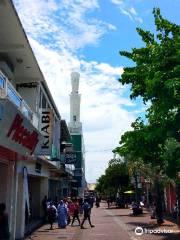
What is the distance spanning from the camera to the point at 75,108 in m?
101

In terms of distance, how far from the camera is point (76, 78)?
97.1m

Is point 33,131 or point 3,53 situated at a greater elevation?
point 3,53

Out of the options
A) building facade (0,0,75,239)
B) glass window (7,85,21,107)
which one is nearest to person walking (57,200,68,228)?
building facade (0,0,75,239)

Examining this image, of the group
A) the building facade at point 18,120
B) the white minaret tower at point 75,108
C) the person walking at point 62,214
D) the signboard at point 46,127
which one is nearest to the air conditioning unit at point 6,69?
the building facade at point 18,120

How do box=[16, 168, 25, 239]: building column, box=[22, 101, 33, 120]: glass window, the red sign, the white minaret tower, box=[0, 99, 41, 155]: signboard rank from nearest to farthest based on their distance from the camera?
box=[0, 99, 41, 155]: signboard, the red sign, box=[22, 101, 33, 120]: glass window, box=[16, 168, 25, 239]: building column, the white minaret tower

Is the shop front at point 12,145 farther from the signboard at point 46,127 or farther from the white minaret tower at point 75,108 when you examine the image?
the white minaret tower at point 75,108

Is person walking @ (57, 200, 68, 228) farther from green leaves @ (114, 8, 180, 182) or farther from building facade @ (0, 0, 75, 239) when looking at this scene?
green leaves @ (114, 8, 180, 182)

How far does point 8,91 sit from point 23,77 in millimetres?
8170

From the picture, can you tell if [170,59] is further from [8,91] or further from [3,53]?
[3,53]

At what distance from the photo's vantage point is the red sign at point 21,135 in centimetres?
1328

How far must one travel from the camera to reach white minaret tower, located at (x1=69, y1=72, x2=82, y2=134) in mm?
97062

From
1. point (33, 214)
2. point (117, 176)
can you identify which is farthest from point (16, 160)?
point (117, 176)

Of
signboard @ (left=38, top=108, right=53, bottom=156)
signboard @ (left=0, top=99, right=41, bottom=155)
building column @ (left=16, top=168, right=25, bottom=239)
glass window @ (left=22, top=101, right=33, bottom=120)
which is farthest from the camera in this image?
signboard @ (left=38, top=108, right=53, bottom=156)

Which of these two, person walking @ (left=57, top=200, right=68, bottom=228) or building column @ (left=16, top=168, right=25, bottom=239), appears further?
person walking @ (left=57, top=200, right=68, bottom=228)
